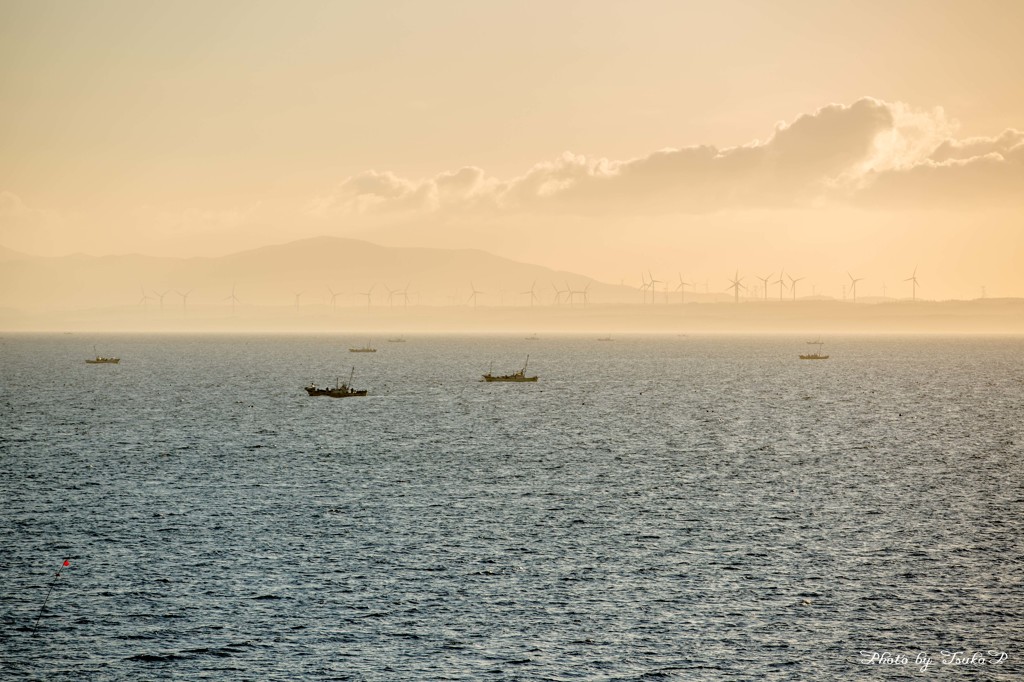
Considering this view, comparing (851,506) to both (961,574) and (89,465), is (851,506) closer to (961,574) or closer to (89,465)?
(961,574)

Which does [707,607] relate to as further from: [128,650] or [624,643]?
[128,650]

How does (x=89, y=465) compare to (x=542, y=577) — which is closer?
(x=542, y=577)

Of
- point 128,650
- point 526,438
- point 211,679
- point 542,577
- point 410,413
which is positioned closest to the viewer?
point 211,679

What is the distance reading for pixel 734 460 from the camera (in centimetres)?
11344

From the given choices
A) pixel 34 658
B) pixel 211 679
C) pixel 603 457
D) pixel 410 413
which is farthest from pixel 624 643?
pixel 410 413

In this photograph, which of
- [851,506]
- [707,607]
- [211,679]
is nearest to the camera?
[211,679]

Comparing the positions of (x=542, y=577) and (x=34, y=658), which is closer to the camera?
(x=34, y=658)

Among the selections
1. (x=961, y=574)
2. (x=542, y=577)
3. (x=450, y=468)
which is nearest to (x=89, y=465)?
(x=450, y=468)

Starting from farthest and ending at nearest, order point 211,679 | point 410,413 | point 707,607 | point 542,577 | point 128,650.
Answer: point 410,413, point 542,577, point 707,607, point 128,650, point 211,679

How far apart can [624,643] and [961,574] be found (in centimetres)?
2469

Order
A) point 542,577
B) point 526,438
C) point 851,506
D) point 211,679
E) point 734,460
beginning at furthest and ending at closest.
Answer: point 526,438, point 734,460, point 851,506, point 542,577, point 211,679

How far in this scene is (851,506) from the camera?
8488 cm

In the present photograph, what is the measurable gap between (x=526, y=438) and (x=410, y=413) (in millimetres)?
38352

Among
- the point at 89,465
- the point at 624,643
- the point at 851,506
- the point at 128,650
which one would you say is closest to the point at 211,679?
the point at 128,650
